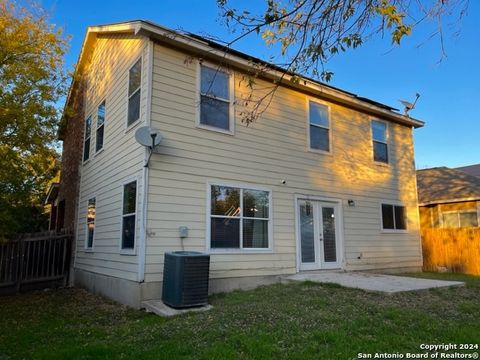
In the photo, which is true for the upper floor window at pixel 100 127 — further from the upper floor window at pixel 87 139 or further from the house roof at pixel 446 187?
the house roof at pixel 446 187

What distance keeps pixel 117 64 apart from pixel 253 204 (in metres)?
5.18

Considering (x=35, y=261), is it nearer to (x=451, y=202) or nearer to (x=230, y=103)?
(x=230, y=103)

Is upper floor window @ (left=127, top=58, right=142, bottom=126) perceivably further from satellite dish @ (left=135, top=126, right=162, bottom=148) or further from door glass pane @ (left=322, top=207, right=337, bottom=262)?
door glass pane @ (left=322, top=207, right=337, bottom=262)

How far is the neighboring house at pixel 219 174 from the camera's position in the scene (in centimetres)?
854

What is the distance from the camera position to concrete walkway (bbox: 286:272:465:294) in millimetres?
8297

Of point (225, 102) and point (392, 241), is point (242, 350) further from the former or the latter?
point (392, 241)

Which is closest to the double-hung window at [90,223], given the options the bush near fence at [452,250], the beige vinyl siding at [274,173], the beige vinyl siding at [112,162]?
the beige vinyl siding at [112,162]

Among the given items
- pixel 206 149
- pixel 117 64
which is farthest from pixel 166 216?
pixel 117 64

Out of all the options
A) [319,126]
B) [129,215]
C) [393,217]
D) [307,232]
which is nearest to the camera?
[129,215]

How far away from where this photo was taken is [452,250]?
49.3 ft

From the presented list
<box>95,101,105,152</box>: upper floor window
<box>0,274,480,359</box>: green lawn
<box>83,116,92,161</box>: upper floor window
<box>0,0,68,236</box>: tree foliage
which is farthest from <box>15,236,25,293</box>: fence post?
<box>95,101,105,152</box>: upper floor window

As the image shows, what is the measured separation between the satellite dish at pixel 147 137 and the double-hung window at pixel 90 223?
4.00m

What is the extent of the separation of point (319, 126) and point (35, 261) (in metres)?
8.92

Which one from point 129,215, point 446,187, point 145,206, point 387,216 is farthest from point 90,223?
point 446,187
